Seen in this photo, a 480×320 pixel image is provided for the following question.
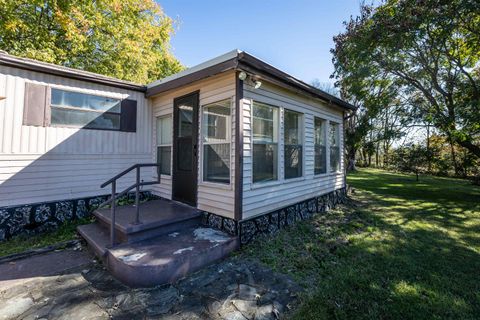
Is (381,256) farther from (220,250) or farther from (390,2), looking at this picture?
(390,2)

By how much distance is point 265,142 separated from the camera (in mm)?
4336

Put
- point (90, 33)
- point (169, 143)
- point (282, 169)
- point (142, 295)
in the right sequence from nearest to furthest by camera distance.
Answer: point (142, 295)
point (282, 169)
point (169, 143)
point (90, 33)

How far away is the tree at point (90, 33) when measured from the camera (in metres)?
8.77

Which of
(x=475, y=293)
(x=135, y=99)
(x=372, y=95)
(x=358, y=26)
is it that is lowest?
(x=475, y=293)

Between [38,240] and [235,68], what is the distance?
4473 millimetres

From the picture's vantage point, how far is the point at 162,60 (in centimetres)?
1481

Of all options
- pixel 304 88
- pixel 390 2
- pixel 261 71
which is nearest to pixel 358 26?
pixel 390 2

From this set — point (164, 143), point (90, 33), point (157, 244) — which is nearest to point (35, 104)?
point (164, 143)

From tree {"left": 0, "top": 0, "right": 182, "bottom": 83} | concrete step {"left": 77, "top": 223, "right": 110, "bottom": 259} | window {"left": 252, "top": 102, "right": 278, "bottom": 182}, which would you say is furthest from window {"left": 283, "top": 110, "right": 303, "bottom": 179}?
tree {"left": 0, "top": 0, "right": 182, "bottom": 83}

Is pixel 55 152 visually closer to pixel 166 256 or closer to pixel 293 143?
pixel 166 256

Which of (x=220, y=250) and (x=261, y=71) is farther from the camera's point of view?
(x=261, y=71)

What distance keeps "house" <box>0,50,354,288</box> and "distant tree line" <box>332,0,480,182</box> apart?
5.06 m

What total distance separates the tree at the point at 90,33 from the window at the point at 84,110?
603cm

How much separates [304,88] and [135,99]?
3.94 m
